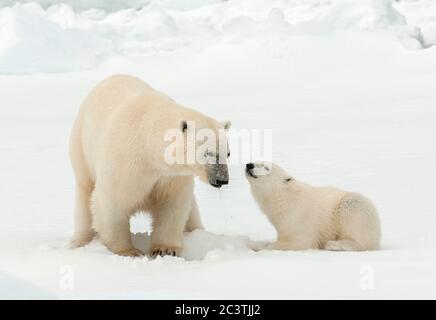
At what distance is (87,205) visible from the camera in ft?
15.6

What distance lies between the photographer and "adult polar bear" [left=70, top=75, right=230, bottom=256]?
3699 mm

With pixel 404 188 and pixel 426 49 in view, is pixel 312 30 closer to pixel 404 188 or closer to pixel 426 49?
pixel 426 49

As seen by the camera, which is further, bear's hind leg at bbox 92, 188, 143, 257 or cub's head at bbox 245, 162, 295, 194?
cub's head at bbox 245, 162, 295, 194

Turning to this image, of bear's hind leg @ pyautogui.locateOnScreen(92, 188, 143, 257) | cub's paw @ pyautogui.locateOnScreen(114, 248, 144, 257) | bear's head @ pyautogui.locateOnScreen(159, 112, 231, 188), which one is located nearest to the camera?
bear's head @ pyautogui.locateOnScreen(159, 112, 231, 188)

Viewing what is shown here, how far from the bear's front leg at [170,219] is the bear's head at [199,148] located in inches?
18.7

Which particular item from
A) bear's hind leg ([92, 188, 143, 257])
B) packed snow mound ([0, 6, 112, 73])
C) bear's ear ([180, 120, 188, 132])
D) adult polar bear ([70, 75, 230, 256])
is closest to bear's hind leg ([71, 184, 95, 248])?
adult polar bear ([70, 75, 230, 256])

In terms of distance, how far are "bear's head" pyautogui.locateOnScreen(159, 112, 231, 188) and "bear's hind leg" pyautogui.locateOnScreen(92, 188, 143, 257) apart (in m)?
→ 0.59

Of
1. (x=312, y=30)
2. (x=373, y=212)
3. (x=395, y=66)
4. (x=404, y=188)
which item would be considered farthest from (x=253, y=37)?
(x=373, y=212)

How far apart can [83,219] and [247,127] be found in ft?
35.3

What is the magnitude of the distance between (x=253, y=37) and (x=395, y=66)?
29.9 ft

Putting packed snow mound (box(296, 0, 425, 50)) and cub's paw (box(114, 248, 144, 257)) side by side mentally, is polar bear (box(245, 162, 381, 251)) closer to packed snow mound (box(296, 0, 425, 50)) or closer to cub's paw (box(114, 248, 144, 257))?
cub's paw (box(114, 248, 144, 257))

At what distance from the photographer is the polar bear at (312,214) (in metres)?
4.41

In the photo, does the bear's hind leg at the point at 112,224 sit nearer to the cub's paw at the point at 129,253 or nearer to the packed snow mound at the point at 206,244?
the cub's paw at the point at 129,253

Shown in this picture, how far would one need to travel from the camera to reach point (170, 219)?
4238mm
